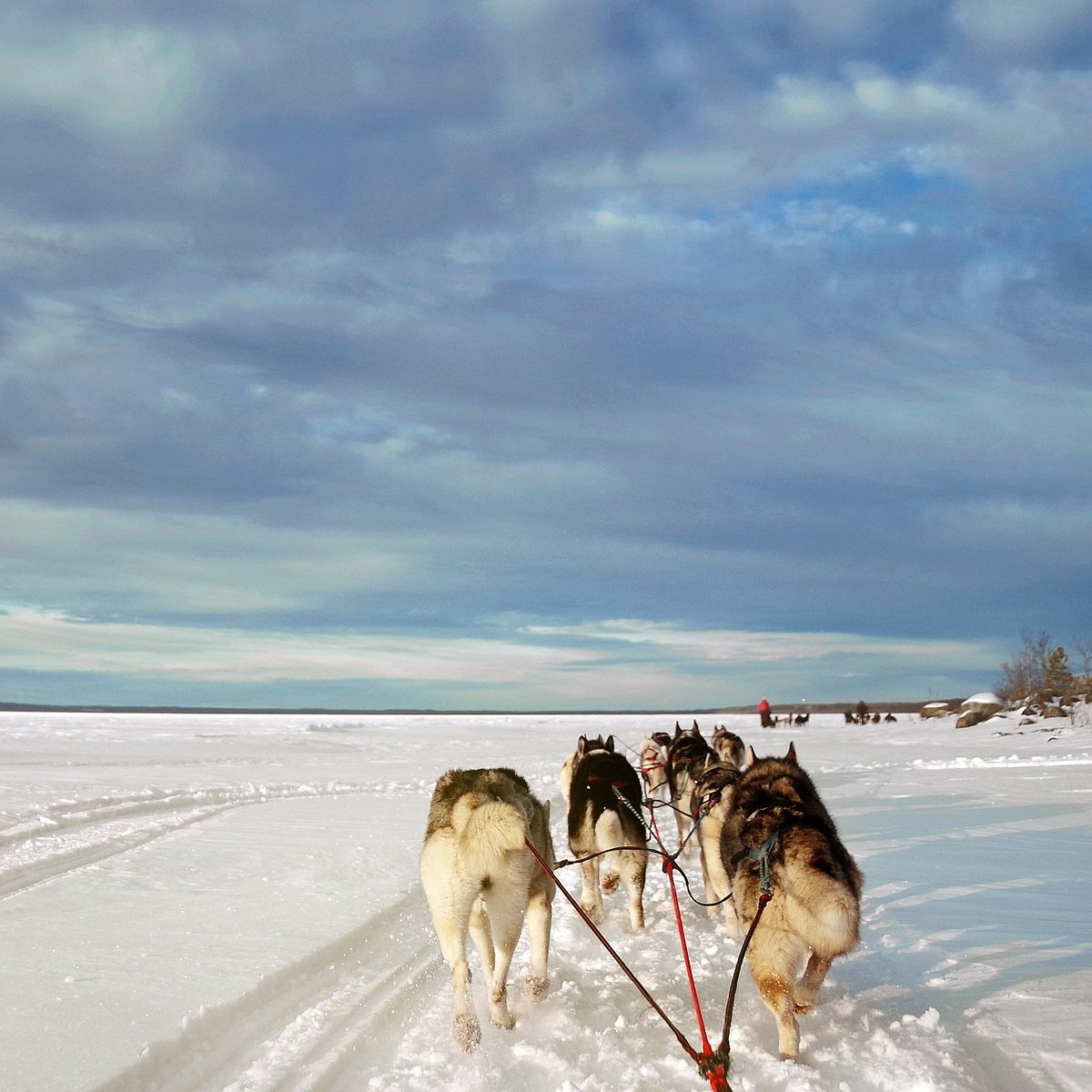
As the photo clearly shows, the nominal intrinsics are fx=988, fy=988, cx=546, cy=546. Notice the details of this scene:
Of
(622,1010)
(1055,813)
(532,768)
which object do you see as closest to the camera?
(622,1010)

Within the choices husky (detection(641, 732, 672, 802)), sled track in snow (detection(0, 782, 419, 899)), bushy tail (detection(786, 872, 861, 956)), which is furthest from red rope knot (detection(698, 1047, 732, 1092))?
husky (detection(641, 732, 672, 802))

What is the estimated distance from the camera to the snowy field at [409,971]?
396 centimetres

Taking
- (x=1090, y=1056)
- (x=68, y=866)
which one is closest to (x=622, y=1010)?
(x=1090, y=1056)

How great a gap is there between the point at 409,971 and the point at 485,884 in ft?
4.17

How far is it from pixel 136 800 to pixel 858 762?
1694cm

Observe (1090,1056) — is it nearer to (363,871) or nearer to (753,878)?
(753,878)

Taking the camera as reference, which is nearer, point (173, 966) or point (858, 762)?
point (173, 966)

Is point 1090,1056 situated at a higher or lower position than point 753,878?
lower

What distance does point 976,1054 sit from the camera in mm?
4230

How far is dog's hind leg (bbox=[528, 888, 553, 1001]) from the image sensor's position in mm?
4824

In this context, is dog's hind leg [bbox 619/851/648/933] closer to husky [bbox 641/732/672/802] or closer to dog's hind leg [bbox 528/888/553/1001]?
dog's hind leg [bbox 528/888/553/1001]

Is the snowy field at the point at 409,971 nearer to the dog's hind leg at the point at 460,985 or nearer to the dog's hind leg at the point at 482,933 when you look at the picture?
the dog's hind leg at the point at 460,985

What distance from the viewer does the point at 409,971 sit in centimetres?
544

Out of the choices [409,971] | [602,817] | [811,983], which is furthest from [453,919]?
[602,817]
